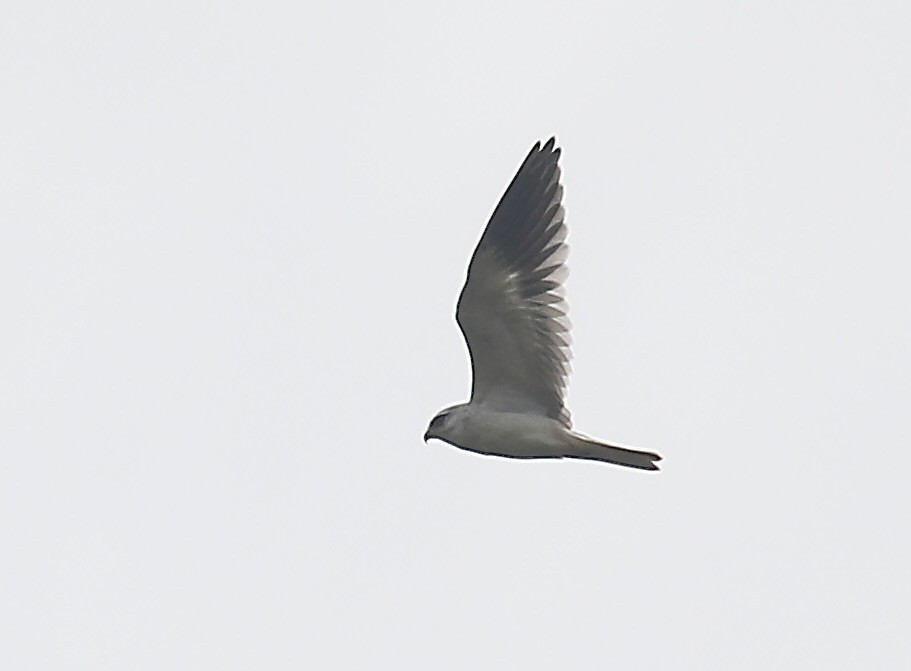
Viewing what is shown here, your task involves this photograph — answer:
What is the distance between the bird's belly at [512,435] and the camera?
7566mm

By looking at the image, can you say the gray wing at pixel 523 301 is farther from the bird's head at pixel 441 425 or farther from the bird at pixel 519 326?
the bird's head at pixel 441 425

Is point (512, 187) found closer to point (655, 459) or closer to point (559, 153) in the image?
point (559, 153)

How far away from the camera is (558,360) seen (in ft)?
25.8

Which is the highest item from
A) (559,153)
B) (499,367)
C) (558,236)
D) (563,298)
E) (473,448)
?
(559,153)

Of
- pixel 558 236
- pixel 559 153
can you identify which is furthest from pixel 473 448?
pixel 559 153

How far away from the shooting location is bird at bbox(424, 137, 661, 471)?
7.69 m

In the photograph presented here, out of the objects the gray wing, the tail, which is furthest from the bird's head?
the tail

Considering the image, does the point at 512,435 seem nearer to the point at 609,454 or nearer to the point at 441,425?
the point at 441,425

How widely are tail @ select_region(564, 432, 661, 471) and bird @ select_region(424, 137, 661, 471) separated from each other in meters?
0.07

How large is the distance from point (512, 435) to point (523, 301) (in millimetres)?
1023

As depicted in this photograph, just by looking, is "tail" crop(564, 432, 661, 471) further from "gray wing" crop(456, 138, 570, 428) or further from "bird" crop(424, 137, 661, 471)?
"gray wing" crop(456, 138, 570, 428)

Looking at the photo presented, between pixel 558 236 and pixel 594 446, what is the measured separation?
1.70 meters

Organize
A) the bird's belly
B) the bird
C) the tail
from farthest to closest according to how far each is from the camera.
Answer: the bird → the bird's belly → the tail

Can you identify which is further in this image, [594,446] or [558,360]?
[558,360]
